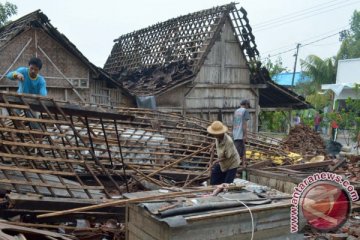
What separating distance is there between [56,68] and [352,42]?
3479 centimetres

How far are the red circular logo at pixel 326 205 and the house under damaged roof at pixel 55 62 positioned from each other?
758 centimetres

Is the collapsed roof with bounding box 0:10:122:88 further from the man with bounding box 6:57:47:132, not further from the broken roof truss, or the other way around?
the man with bounding box 6:57:47:132

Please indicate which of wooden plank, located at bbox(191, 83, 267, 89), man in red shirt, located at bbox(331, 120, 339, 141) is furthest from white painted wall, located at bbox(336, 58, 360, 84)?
wooden plank, located at bbox(191, 83, 267, 89)

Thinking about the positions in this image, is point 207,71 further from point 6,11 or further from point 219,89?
point 6,11

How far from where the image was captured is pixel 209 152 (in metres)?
8.17

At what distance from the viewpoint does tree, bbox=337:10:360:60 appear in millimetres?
27969

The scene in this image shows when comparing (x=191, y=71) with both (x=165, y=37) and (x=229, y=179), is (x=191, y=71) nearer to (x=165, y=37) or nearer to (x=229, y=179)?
(x=165, y=37)

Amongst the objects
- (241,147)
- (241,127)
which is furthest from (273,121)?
(241,127)

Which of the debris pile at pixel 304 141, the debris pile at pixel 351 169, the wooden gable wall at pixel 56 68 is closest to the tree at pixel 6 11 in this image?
the wooden gable wall at pixel 56 68

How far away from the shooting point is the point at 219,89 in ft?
45.0

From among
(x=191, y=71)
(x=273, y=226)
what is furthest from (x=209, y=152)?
(x=191, y=71)

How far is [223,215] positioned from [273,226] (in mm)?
840

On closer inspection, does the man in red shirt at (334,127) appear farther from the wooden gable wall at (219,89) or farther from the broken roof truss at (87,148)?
the broken roof truss at (87,148)

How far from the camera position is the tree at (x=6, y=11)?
16781 millimetres
